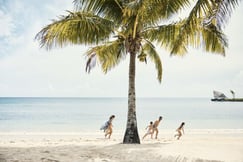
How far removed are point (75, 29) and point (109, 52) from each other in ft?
7.89

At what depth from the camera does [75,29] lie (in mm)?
10727

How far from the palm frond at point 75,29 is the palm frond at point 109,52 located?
1308 mm

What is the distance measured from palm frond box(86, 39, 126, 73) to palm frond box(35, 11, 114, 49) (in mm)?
1308

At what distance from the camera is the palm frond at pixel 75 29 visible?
1047cm

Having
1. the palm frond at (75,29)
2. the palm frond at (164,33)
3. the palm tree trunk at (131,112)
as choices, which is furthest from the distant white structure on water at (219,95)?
the palm frond at (75,29)

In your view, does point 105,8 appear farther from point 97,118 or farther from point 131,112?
point 97,118

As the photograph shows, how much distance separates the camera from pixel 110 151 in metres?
10.0

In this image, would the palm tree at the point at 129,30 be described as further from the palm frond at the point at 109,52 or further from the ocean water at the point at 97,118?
the ocean water at the point at 97,118

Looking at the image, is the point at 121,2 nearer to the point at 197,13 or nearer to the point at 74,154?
the point at 197,13

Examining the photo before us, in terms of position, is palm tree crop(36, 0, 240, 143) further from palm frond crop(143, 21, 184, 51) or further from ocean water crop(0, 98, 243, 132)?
ocean water crop(0, 98, 243, 132)

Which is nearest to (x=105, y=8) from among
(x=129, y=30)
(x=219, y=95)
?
(x=129, y=30)

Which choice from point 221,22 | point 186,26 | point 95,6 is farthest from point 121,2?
point 221,22

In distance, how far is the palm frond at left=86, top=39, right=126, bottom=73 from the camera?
1264 centimetres

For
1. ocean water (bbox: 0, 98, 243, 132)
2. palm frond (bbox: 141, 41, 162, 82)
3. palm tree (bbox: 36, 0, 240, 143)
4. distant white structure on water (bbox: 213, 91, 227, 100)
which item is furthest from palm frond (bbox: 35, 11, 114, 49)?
distant white structure on water (bbox: 213, 91, 227, 100)
